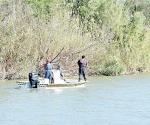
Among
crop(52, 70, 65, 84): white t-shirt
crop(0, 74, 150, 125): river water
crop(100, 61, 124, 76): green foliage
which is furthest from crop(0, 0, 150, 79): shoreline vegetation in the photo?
crop(52, 70, 65, 84): white t-shirt

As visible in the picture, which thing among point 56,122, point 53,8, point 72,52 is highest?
point 53,8

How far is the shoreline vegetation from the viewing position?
37719 millimetres

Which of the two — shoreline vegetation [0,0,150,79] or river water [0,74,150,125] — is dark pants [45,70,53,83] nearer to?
river water [0,74,150,125]

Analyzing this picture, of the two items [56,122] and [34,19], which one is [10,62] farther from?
[56,122]

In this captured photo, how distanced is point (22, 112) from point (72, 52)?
1929 cm

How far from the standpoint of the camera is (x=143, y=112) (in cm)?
2086

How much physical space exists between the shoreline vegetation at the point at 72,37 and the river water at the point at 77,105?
5.85 meters

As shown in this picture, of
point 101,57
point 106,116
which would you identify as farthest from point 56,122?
point 101,57

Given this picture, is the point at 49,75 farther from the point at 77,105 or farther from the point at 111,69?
the point at 111,69

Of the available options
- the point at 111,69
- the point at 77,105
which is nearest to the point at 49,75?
the point at 77,105

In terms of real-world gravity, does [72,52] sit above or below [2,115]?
above

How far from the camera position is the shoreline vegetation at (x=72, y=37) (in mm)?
37719

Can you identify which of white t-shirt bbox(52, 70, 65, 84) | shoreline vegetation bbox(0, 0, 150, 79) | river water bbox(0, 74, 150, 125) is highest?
shoreline vegetation bbox(0, 0, 150, 79)

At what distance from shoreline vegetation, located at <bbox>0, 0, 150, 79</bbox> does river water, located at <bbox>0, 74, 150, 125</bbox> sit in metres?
5.85
